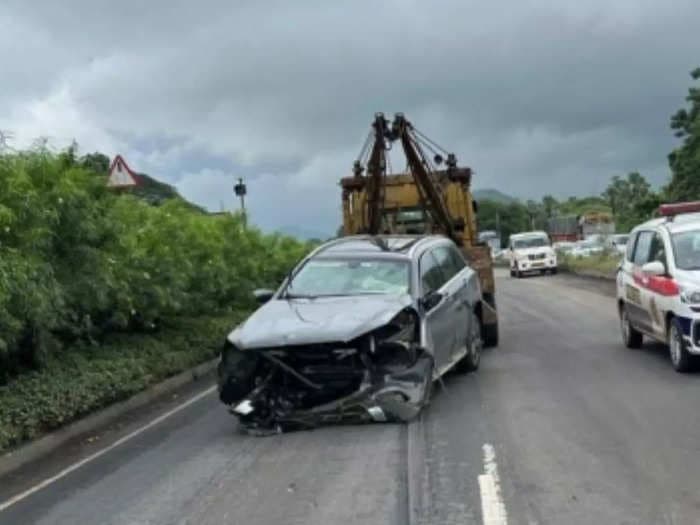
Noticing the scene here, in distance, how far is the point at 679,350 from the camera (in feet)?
37.1

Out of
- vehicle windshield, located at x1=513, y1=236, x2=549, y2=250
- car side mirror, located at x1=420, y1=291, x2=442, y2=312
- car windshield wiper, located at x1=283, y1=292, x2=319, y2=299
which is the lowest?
car side mirror, located at x1=420, y1=291, x2=442, y2=312

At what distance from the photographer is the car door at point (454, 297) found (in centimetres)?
1152

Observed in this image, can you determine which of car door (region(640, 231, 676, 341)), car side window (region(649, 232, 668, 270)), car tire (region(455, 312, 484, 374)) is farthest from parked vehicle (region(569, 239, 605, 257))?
car tire (region(455, 312, 484, 374))

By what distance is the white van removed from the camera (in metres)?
Answer: 45.1

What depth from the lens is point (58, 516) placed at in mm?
7098

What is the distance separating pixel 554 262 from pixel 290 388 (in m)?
37.4

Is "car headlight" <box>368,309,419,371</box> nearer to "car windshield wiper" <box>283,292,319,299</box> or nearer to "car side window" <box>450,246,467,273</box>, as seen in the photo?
"car windshield wiper" <box>283,292,319,299</box>

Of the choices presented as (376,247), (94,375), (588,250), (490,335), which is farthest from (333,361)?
(588,250)

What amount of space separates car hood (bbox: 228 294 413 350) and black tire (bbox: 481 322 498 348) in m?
5.21

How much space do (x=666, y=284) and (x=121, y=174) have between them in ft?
24.3

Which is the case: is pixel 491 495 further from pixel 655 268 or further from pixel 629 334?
pixel 629 334

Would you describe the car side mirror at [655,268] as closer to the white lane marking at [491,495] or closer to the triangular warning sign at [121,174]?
the white lane marking at [491,495]

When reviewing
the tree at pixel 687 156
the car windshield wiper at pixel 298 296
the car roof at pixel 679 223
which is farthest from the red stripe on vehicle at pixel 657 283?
the tree at pixel 687 156

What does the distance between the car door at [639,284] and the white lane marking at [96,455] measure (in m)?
5.75
